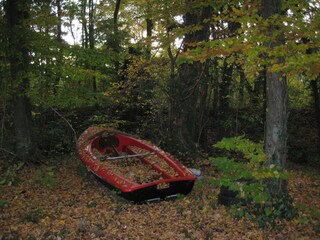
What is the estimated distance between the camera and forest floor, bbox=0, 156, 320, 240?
5734mm

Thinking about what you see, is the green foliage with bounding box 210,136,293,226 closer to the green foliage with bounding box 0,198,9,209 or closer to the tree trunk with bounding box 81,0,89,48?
the green foliage with bounding box 0,198,9,209

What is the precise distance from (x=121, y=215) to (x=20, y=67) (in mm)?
5797

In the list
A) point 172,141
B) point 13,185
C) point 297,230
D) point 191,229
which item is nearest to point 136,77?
point 172,141

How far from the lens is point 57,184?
8984 mm

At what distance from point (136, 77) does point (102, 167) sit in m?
4.62

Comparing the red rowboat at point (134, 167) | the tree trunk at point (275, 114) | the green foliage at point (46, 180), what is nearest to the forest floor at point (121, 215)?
the green foliage at point (46, 180)

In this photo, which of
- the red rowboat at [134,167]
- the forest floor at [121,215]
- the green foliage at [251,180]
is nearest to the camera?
the green foliage at [251,180]

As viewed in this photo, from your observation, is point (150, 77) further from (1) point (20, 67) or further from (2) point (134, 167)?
(1) point (20, 67)

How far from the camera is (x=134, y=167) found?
30.1 feet

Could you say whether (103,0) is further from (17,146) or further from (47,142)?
(17,146)

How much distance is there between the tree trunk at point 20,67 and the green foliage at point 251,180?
21.0 feet

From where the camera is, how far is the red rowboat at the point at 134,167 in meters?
7.17

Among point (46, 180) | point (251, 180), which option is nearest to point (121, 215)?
point (251, 180)

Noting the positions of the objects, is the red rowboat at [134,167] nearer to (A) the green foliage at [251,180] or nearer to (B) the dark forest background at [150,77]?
(B) the dark forest background at [150,77]
